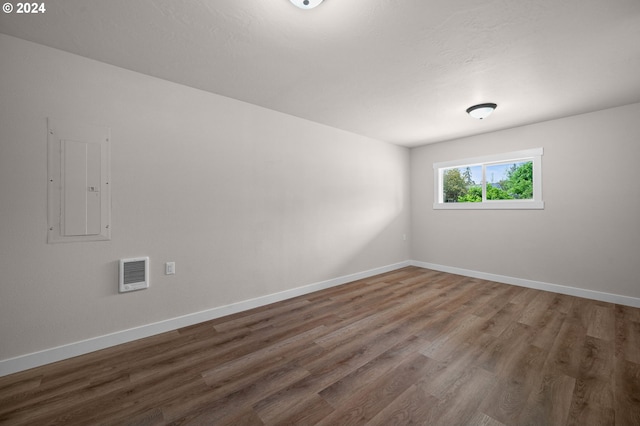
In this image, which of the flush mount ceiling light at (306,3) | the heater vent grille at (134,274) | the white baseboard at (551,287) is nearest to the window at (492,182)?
the white baseboard at (551,287)

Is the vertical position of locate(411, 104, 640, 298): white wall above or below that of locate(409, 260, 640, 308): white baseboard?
above

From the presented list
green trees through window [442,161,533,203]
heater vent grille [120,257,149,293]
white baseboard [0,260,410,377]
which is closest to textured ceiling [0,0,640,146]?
green trees through window [442,161,533,203]

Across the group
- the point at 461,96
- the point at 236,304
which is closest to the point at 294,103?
the point at 461,96

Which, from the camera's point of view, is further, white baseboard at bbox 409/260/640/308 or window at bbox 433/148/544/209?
window at bbox 433/148/544/209

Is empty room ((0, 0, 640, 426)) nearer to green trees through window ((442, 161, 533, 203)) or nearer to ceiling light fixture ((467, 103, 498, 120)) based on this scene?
ceiling light fixture ((467, 103, 498, 120))

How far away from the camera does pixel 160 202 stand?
2.56 metres

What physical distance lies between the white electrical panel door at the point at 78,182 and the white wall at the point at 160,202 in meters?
0.07

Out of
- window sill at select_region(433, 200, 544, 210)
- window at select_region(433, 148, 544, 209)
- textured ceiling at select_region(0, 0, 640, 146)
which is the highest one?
textured ceiling at select_region(0, 0, 640, 146)

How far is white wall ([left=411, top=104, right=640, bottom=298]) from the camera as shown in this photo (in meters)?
3.26

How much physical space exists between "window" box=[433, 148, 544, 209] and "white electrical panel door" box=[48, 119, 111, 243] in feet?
16.9

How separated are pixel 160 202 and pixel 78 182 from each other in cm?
62

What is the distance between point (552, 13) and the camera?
68.7 inches

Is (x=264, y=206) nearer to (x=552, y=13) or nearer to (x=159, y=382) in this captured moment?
(x=159, y=382)

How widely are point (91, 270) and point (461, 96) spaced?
13.7 ft
